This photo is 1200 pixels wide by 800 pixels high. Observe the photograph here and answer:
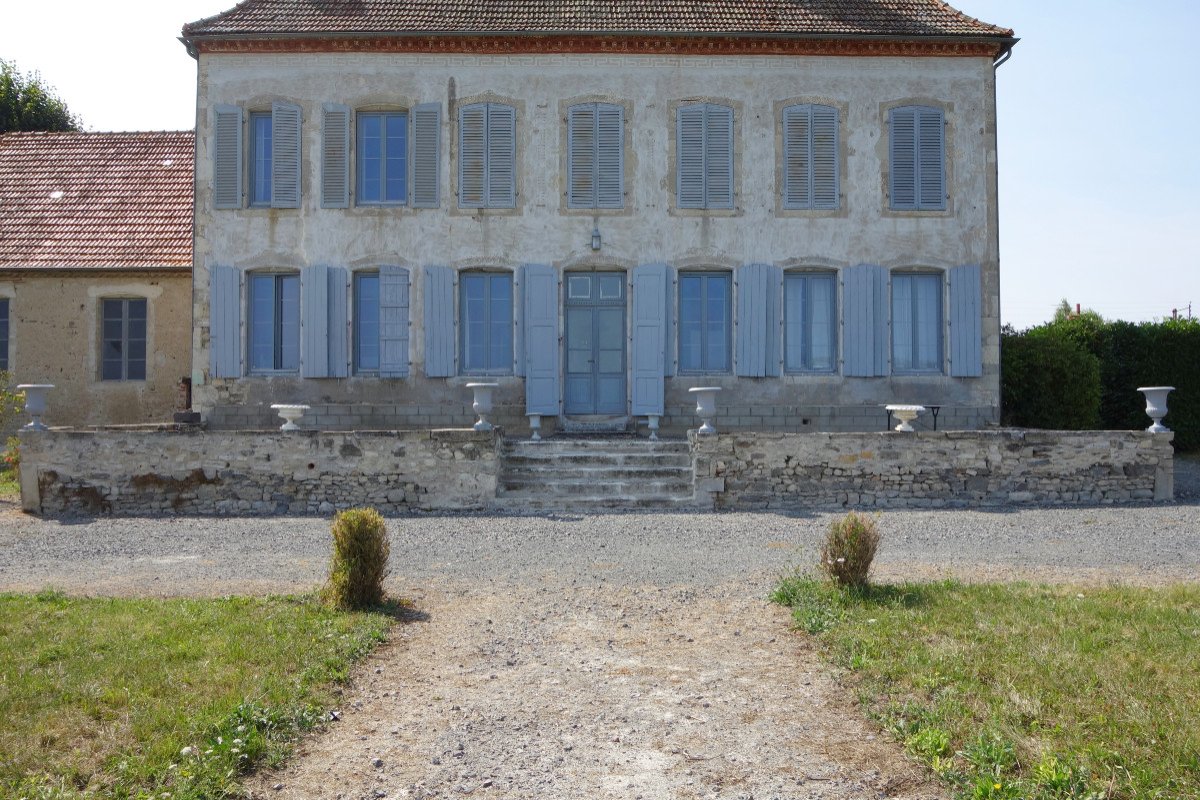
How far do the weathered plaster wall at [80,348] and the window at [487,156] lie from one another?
5098 mm

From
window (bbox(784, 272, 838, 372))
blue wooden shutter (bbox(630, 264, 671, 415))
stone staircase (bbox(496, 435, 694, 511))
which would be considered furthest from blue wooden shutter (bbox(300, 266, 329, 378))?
window (bbox(784, 272, 838, 372))

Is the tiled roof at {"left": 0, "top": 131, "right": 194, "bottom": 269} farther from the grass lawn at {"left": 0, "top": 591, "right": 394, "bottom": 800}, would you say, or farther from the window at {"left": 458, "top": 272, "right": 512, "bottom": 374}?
the grass lawn at {"left": 0, "top": 591, "right": 394, "bottom": 800}

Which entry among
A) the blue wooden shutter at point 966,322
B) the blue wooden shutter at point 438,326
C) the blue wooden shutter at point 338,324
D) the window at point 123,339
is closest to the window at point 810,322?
the blue wooden shutter at point 966,322

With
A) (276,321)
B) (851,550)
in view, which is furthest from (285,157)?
(851,550)

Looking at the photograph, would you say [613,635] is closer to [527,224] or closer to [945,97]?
[527,224]

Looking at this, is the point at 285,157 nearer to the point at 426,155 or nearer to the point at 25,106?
the point at 426,155

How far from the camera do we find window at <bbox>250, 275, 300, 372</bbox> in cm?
1476

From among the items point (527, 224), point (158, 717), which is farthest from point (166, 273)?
point (158, 717)

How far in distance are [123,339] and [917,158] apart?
41.3 feet

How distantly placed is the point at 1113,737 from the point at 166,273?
50.4 ft

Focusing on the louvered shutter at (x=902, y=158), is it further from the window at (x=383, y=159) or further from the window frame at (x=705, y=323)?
the window at (x=383, y=159)

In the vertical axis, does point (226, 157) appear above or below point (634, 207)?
above

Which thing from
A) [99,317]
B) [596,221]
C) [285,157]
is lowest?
[99,317]

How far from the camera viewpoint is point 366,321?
48.4 ft
